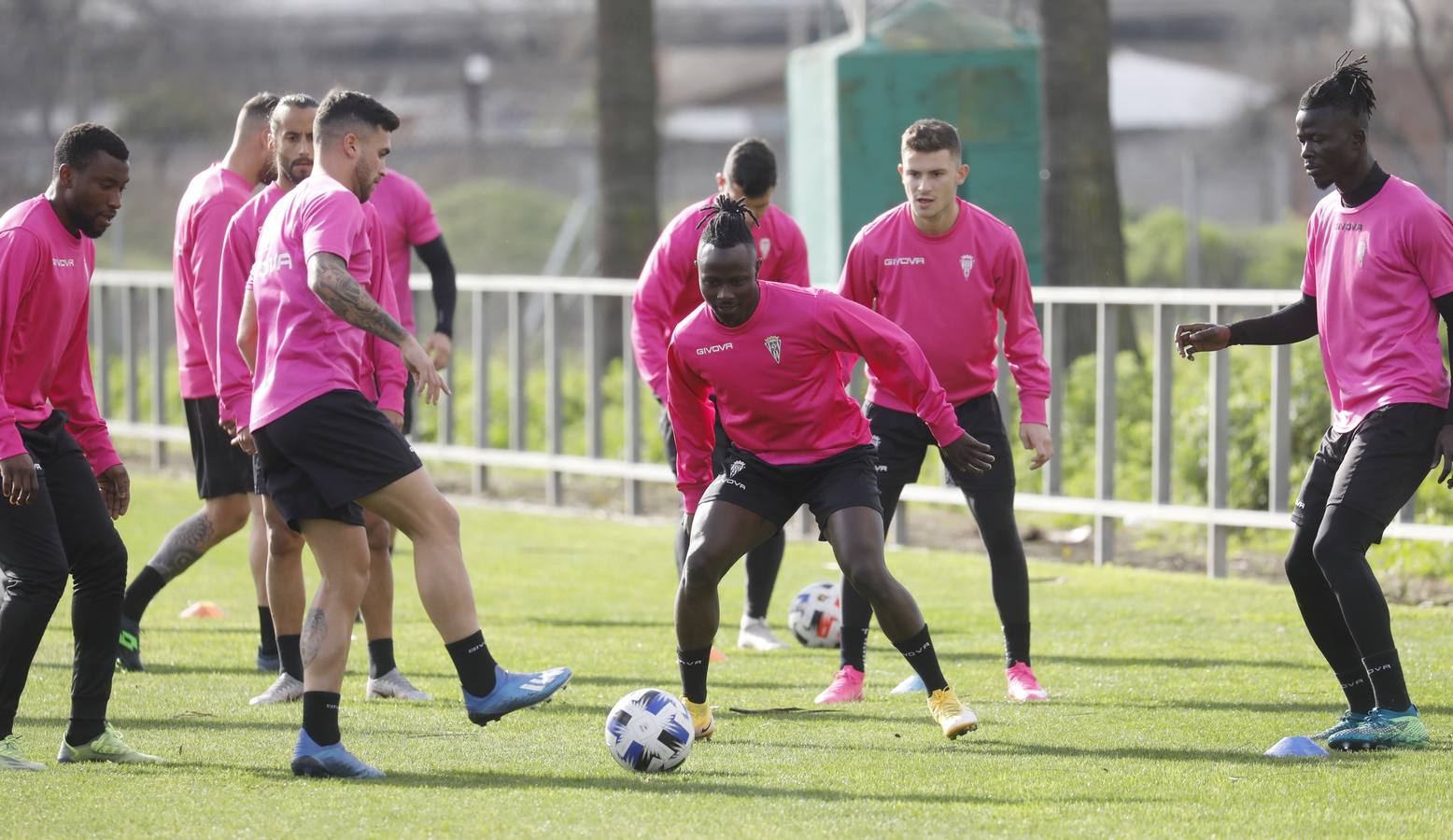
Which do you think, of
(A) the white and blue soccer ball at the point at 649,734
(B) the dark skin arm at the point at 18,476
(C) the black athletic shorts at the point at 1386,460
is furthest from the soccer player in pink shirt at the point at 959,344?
(B) the dark skin arm at the point at 18,476

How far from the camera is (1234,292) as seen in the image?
37.8 ft

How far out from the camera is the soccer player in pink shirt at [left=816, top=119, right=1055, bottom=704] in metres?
8.06

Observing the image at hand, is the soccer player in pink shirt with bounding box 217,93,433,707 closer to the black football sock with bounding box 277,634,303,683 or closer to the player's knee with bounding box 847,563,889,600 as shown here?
the black football sock with bounding box 277,634,303,683

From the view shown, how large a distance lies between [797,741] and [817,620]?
7.99 ft

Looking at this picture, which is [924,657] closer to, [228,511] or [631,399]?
[228,511]

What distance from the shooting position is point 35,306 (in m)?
6.61

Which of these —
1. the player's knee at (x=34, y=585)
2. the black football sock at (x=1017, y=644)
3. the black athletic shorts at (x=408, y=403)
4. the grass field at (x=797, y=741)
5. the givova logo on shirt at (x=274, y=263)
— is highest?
the givova logo on shirt at (x=274, y=263)

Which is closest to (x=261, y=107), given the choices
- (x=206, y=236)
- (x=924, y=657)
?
(x=206, y=236)

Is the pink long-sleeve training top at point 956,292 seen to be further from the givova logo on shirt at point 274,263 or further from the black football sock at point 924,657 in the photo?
the givova logo on shirt at point 274,263

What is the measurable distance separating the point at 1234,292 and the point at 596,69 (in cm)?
856

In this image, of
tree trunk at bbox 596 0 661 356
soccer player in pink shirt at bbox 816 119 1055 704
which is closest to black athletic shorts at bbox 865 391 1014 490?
soccer player in pink shirt at bbox 816 119 1055 704

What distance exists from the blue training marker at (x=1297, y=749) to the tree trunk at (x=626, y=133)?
41.5 ft

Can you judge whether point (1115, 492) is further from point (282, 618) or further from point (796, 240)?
point (282, 618)

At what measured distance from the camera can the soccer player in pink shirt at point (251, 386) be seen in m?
7.66
